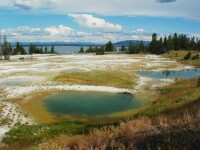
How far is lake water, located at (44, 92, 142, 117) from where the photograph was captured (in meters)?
34.7

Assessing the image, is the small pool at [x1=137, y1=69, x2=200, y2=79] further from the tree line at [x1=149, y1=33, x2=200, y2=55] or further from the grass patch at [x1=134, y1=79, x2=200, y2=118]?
the tree line at [x1=149, y1=33, x2=200, y2=55]

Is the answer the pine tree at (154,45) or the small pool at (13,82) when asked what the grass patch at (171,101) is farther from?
the pine tree at (154,45)

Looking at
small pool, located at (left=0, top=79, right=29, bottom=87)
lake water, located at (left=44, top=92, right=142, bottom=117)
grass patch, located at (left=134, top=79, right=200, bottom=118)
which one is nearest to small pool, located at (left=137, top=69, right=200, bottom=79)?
grass patch, located at (left=134, top=79, right=200, bottom=118)

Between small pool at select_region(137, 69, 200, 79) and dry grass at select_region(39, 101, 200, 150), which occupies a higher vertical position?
dry grass at select_region(39, 101, 200, 150)

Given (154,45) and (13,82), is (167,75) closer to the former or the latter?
(13,82)

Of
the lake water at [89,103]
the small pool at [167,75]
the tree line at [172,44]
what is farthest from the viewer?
the tree line at [172,44]

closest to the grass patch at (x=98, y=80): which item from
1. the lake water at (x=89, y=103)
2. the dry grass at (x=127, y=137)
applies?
the lake water at (x=89, y=103)

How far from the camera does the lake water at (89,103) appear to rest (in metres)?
34.7

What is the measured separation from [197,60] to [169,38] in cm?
7405

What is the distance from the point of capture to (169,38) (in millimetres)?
185625

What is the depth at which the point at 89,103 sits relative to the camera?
38.6 metres

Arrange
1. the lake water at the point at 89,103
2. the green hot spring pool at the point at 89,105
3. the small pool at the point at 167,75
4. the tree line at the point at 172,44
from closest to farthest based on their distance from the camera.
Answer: the green hot spring pool at the point at 89,105 → the lake water at the point at 89,103 → the small pool at the point at 167,75 → the tree line at the point at 172,44

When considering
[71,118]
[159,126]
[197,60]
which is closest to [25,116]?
[71,118]

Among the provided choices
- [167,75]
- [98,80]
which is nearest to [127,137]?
[98,80]
